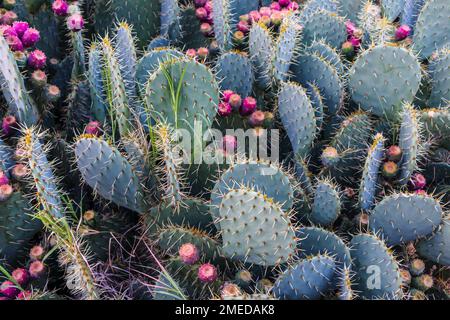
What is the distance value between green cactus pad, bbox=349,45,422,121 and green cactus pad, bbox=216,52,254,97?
0.42 metres

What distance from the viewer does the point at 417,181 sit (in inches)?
77.8

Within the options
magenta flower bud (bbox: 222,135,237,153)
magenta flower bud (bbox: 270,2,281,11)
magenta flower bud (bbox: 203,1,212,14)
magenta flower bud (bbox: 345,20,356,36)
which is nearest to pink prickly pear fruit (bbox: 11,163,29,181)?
magenta flower bud (bbox: 222,135,237,153)

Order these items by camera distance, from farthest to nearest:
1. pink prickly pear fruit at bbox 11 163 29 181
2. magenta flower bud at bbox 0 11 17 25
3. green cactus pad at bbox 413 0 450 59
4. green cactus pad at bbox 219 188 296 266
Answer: green cactus pad at bbox 413 0 450 59 → magenta flower bud at bbox 0 11 17 25 → pink prickly pear fruit at bbox 11 163 29 181 → green cactus pad at bbox 219 188 296 266

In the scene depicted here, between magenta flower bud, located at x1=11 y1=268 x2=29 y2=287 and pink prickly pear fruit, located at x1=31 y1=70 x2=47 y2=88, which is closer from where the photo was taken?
magenta flower bud, located at x1=11 y1=268 x2=29 y2=287

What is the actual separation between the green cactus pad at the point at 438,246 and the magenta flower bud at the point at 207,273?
0.79 m

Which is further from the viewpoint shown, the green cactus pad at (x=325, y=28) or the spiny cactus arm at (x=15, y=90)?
the green cactus pad at (x=325, y=28)

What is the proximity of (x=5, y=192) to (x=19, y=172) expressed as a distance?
0.13 m

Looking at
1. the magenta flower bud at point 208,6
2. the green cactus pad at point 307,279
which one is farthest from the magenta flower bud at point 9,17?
the green cactus pad at point 307,279

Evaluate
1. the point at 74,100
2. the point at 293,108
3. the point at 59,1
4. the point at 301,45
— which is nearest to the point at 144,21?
the point at 59,1

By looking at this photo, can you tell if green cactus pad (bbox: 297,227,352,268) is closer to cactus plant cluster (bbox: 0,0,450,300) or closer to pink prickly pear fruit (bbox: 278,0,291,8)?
cactus plant cluster (bbox: 0,0,450,300)

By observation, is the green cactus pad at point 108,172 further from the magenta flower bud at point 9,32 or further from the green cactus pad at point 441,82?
the green cactus pad at point 441,82

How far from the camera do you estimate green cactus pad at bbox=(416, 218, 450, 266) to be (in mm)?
1842

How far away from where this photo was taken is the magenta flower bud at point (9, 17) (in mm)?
2305

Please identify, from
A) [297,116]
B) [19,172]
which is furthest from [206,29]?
[19,172]
